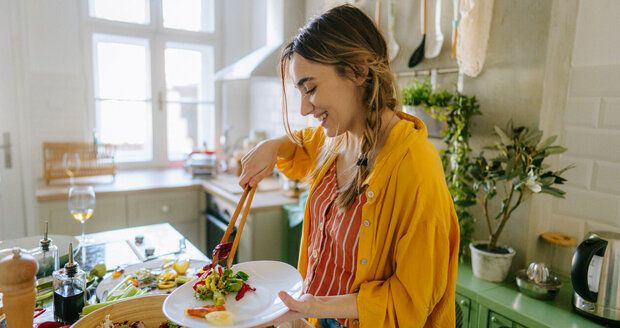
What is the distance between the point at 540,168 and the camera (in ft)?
4.54

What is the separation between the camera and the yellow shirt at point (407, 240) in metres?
0.86

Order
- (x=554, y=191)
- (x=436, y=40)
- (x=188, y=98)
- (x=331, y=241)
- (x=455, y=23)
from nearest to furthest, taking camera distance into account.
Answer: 1. (x=331, y=241)
2. (x=554, y=191)
3. (x=455, y=23)
4. (x=436, y=40)
5. (x=188, y=98)

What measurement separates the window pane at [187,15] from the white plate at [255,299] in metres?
3.06

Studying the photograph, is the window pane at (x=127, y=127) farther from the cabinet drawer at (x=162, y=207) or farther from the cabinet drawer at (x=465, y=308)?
the cabinet drawer at (x=465, y=308)

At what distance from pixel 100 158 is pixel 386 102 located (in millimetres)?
2687

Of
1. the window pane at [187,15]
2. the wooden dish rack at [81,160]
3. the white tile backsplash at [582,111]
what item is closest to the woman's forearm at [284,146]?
the white tile backsplash at [582,111]

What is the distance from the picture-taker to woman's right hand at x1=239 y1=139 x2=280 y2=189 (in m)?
1.12

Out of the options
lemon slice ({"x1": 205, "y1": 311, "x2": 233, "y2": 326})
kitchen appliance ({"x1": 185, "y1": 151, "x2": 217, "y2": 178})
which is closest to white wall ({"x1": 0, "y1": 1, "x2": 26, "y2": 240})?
kitchen appliance ({"x1": 185, "y1": 151, "x2": 217, "y2": 178})

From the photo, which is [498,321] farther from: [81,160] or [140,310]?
[81,160]

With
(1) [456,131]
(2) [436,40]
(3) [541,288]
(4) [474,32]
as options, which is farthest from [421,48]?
(3) [541,288]

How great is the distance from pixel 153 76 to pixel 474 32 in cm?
271

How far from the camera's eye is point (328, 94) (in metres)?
0.97

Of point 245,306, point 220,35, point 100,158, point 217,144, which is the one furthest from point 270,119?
point 245,306

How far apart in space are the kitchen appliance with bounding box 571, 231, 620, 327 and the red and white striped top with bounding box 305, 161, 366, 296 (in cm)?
76
